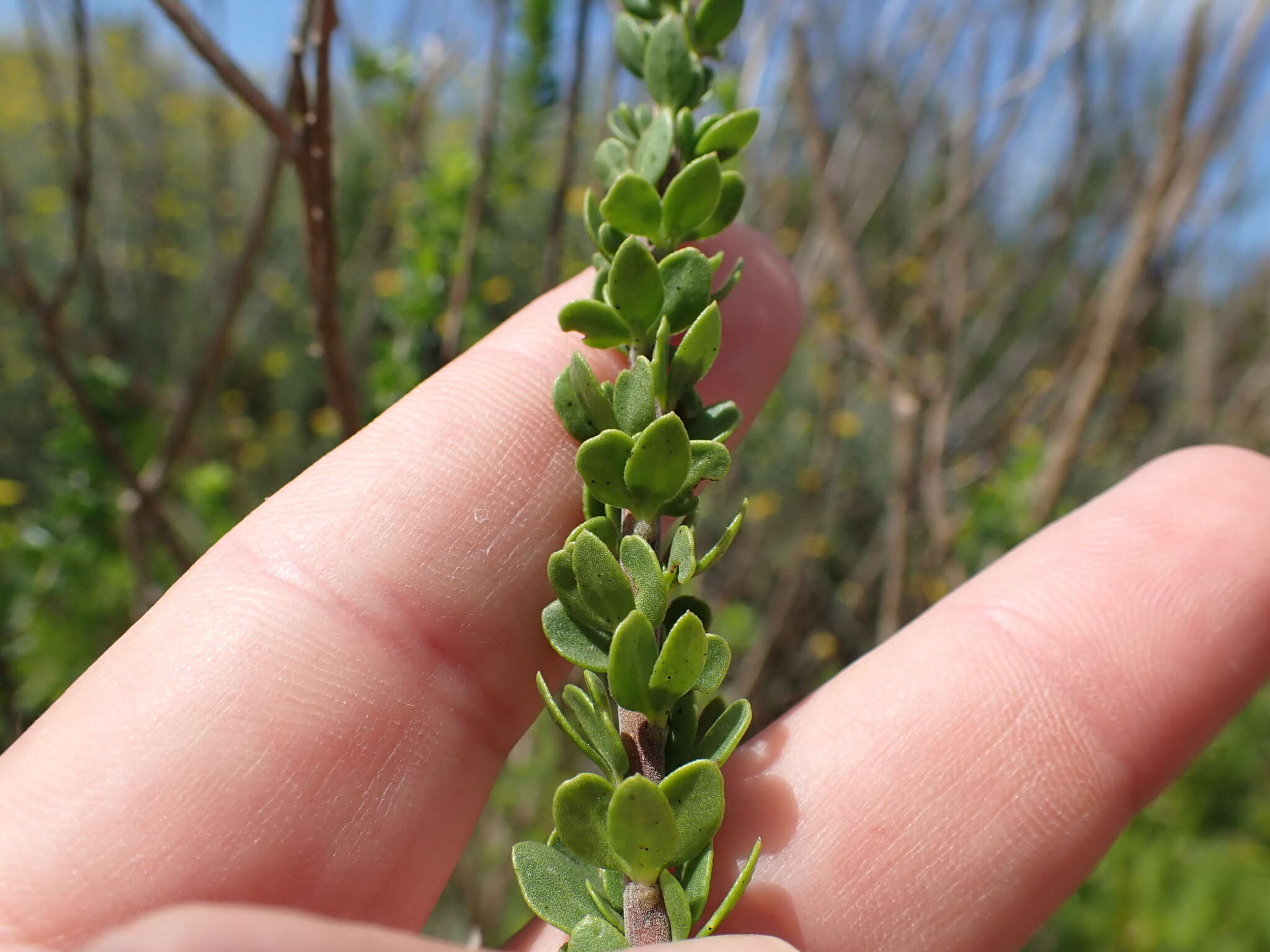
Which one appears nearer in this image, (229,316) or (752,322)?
(752,322)

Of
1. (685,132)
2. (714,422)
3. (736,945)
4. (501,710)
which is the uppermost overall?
(685,132)

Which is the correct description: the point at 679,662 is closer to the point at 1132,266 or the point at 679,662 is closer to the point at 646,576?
the point at 646,576

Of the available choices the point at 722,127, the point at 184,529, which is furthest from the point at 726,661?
the point at 184,529

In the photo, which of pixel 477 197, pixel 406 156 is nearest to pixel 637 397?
pixel 477 197

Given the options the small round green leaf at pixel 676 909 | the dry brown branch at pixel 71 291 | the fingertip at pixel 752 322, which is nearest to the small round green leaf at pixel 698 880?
the small round green leaf at pixel 676 909

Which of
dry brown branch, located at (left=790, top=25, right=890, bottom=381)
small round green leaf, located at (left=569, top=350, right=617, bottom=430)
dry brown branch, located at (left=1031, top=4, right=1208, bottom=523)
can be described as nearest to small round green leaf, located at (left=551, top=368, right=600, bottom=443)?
small round green leaf, located at (left=569, top=350, right=617, bottom=430)

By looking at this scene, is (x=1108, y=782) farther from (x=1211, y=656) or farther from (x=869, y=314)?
(x=869, y=314)

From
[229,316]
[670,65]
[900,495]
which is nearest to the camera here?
[670,65]
